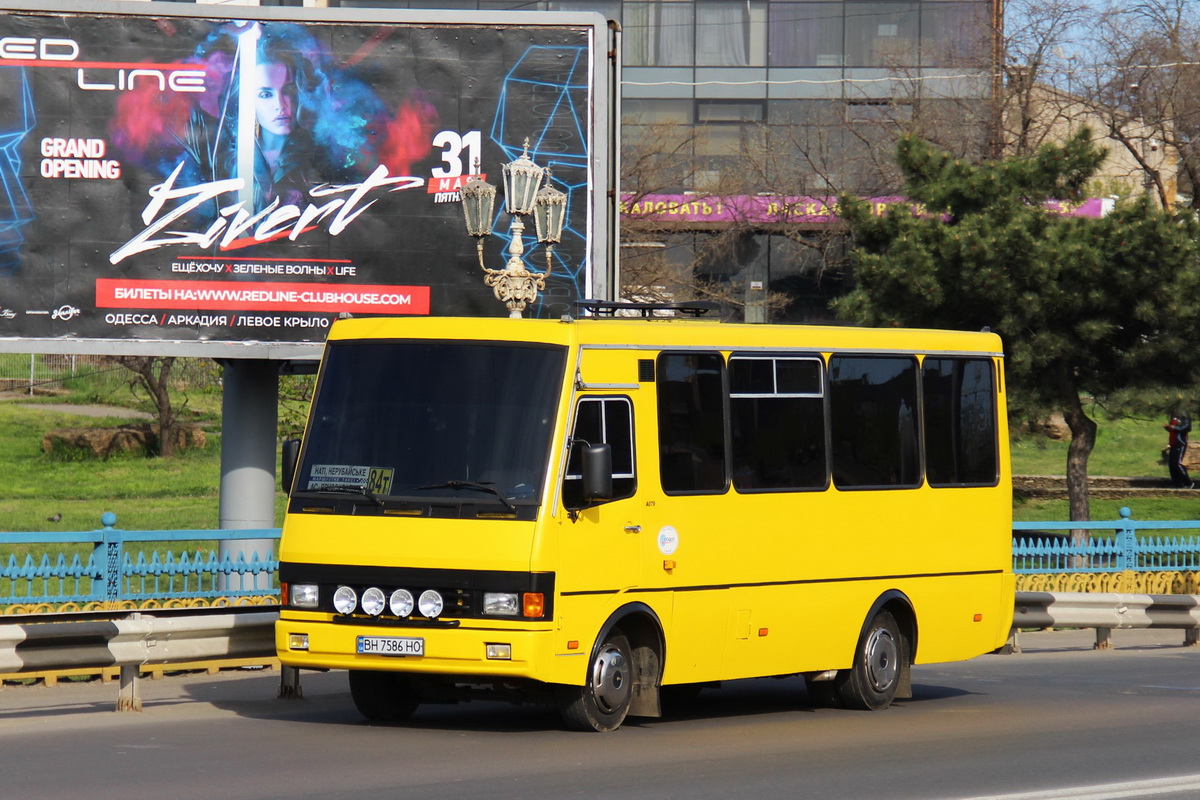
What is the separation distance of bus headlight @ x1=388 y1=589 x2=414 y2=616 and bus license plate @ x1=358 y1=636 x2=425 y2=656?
0.48ft

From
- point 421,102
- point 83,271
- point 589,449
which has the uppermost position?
point 421,102

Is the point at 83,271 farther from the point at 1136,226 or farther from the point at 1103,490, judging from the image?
the point at 1103,490

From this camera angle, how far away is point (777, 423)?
11.7 m

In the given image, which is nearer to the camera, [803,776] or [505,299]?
[803,776]

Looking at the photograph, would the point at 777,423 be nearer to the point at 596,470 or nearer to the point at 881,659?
the point at 881,659

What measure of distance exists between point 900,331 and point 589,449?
144 inches

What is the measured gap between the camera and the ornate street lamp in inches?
704

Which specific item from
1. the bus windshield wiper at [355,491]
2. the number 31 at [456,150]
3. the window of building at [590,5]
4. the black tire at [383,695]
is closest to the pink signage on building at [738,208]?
the window of building at [590,5]

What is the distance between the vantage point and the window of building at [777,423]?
37.4ft

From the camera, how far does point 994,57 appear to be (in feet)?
133

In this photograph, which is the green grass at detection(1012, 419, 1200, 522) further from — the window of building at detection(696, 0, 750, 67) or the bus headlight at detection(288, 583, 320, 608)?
the bus headlight at detection(288, 583, 320, 608)

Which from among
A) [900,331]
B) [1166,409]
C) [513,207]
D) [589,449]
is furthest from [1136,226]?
[589,449]

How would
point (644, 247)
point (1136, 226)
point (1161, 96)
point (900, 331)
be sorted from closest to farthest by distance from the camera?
1. point (900, 331)
2. point (1136, 226)
3. point (1161, 96)
4. point (644, 247)

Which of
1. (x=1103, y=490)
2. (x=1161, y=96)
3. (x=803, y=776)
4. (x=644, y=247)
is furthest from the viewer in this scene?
(x=644, y=247)
